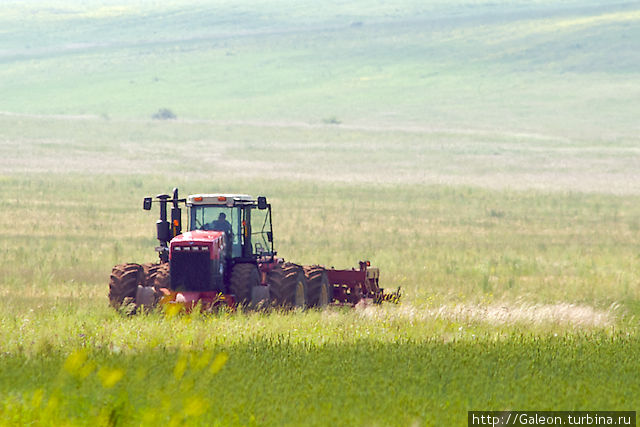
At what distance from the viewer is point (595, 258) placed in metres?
32.2

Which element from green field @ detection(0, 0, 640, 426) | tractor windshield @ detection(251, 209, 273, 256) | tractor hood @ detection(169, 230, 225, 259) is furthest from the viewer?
tractor windshield @ detection(251, 209, 273, 256)

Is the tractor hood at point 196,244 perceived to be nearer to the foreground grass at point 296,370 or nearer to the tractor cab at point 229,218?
the tractor cab at point 229,218

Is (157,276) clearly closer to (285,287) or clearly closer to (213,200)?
(213,200)

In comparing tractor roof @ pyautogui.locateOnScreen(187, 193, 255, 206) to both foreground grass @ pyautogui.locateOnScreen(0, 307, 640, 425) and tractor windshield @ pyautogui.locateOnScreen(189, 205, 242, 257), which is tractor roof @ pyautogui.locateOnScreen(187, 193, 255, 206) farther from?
foreground grass @ pyautogui.locateOnScreen(0, 307, 640, 425)

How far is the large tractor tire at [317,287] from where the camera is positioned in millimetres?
20938

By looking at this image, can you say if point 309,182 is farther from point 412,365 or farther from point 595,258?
point 412,365

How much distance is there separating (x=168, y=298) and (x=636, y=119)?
3704 inches

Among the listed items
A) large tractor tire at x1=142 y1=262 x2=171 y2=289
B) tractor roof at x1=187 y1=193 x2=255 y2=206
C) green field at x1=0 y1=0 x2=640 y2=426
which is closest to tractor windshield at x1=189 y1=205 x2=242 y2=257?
tractor roof at x1=187 y1=193 x2=255 y2=206

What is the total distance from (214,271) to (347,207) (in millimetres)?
29782

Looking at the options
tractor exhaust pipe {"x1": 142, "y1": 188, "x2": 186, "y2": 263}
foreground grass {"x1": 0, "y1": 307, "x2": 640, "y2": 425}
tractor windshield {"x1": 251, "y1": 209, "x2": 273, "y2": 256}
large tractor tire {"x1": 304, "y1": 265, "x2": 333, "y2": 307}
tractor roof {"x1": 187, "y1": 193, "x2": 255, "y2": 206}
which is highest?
tractor roof {"x1": 187, "y1": 193, "x2": 255, "y2": 206}

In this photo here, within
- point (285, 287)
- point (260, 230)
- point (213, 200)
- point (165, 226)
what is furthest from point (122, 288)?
point (260, 230)

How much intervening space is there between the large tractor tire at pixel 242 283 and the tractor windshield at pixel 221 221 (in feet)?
2.81

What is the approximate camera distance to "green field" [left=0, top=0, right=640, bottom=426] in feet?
40.9

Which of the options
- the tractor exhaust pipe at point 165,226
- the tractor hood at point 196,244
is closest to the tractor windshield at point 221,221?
the tractor exhaust pipe at point 165,226
